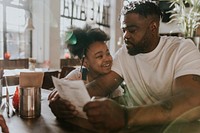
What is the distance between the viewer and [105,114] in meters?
0.80

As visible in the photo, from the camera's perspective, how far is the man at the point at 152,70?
1.01 meters

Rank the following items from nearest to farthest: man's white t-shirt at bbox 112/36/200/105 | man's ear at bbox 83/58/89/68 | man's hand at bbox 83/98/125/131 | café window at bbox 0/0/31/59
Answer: man's hand at bbox 83/98/125/131, man's white t-shirt at bbox 112/36/200/105, man's ear at bbox 83/58/89/68, café window at bbox 0/0/31/59

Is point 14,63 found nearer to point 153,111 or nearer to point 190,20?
point 190,20

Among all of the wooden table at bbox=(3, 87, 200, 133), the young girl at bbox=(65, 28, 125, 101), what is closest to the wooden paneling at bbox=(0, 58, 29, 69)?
the young girl at bbox=(65, 28, 125, 101)

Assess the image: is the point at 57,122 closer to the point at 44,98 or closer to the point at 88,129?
the point at 88,129

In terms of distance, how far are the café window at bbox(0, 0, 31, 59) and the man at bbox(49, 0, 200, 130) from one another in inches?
154

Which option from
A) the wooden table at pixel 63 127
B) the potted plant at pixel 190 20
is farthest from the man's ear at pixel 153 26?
the potted plant at pixel 190 20

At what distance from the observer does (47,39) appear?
549 cm

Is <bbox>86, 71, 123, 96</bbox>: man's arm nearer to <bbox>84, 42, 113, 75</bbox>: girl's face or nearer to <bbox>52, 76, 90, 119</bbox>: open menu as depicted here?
<bbox>84, 42, 113, 75</bbox>: girl's face

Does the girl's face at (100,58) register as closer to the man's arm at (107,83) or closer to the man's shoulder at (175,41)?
the man's arm at (107,83)

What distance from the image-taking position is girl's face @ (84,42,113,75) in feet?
4.97

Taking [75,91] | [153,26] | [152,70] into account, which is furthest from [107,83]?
[75,91]

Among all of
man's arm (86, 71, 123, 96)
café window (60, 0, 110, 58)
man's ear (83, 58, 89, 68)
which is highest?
café window (60, 0, 110, 58)

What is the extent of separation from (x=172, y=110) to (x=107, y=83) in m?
0.57
